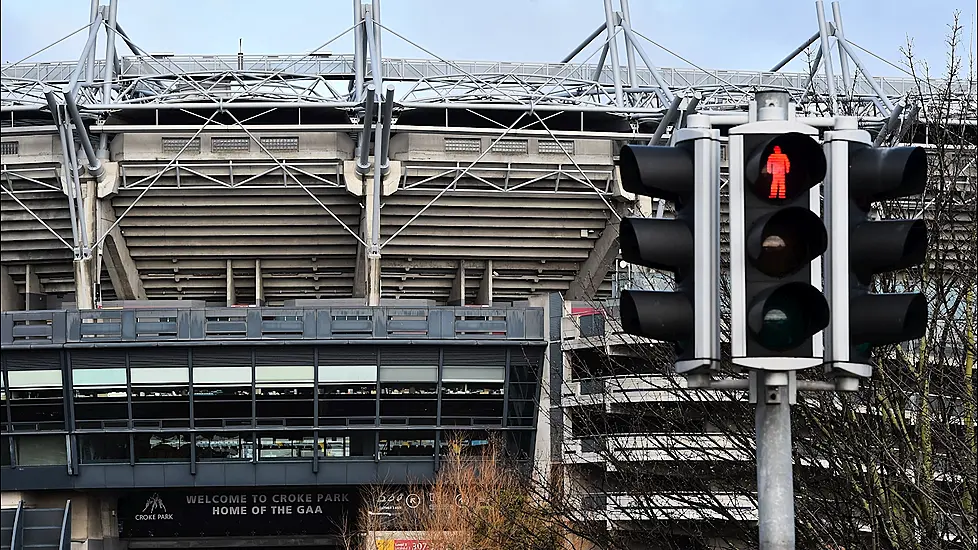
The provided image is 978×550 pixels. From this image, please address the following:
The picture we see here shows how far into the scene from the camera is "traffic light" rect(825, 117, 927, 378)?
17.0ft

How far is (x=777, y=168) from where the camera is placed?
16.5 ft

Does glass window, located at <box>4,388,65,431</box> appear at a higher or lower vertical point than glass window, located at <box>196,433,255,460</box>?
higher

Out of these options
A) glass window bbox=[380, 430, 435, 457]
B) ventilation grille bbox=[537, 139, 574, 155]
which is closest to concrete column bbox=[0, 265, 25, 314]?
glass window bbox=[380, 430, 435, 457]

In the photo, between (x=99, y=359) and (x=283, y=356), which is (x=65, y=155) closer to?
(x=99, y=359)

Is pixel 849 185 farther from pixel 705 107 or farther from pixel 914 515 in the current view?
pixel 705 107

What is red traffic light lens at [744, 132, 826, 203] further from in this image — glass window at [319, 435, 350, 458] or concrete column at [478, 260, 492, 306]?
concrete column at [478, 260, 492, 306]

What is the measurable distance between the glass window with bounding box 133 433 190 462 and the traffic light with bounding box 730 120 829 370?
162 feet

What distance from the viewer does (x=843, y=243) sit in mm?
5246

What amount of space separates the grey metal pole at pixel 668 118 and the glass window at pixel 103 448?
22.4 metres

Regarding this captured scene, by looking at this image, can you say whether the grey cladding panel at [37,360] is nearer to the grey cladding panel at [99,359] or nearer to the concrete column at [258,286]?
the grey cladding panel at [99,359]

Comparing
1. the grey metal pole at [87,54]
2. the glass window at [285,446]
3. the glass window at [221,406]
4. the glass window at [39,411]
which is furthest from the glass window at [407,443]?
the grey metal pole at [87,54]

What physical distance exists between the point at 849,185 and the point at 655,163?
2.49 feet

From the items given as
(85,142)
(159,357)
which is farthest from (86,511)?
(85,142)

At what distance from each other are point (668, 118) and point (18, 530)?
2671 centimetres
